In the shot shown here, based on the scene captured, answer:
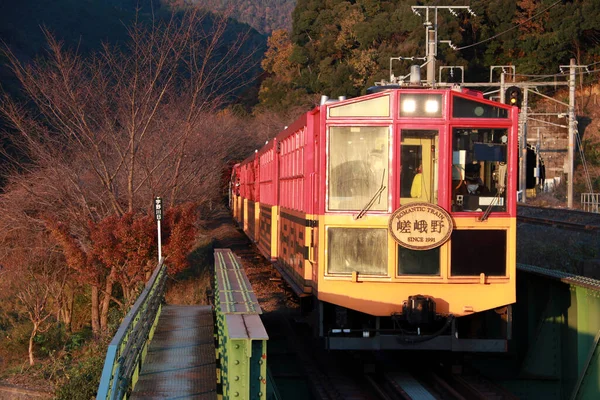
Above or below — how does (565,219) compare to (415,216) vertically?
below

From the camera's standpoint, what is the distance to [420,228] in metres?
8.45

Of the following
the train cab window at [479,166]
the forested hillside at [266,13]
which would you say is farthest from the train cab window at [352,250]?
the forested hillside at [266,13]

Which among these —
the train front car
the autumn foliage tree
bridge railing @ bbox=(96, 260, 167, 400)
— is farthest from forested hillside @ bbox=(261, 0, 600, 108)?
bridge railing @ bbox=(96, 260, 167, 400)

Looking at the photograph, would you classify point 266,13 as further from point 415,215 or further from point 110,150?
point 415,215

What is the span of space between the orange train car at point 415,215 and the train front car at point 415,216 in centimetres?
1

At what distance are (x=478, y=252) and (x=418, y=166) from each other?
1.13 metres

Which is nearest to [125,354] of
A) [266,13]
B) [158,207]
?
[158,207]

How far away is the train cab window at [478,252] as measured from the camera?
28.1 ft

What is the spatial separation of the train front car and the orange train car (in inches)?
0.4

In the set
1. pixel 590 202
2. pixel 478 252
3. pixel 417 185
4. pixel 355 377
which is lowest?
pixel 355 377

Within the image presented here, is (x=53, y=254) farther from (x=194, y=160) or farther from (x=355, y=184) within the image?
(x=355, y=184)

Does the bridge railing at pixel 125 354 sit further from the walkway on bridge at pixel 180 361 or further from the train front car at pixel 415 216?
the train front car at pixel 415 216

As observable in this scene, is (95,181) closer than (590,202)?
Yes

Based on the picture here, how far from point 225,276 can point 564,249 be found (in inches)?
346
